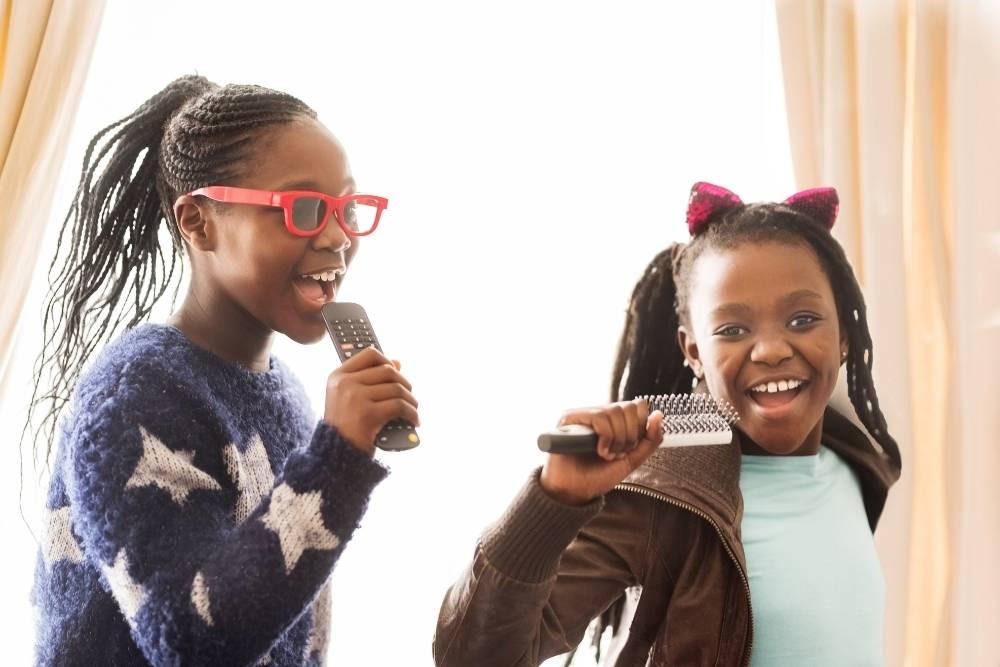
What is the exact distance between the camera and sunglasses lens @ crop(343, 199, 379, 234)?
1.08 metres

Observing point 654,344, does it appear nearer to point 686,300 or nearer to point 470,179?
point 686,300

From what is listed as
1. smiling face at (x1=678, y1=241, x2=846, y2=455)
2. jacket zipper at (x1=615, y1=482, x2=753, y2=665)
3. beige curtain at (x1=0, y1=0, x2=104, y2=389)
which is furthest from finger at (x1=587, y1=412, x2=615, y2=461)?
beige curtain at (x1=0, y1=0, x2=104, y2=389)

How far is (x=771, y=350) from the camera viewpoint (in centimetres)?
109

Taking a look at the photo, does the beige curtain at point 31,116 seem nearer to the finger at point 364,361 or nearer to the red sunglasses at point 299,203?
the red sunglasses at point 299,203

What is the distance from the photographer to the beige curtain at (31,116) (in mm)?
1681

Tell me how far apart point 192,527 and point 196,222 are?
0.32m

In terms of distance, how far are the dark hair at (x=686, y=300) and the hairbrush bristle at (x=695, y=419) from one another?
131 mm

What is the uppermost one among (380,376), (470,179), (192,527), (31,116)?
(31,116)

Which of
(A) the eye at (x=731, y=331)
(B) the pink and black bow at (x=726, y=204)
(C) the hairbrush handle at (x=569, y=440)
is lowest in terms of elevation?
(C) the hairbrush handle at (x=569, y=440)

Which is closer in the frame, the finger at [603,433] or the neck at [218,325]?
the finger at [603,433]

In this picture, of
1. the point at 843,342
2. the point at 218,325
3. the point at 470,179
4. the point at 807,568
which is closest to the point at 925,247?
the point at 843,342

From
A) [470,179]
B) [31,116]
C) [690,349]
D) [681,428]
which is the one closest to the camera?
Answer: [681,428]

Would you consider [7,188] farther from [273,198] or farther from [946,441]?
[946,441]

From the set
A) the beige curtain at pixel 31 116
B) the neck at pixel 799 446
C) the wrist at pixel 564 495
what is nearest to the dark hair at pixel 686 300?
the neck at pixel 799 446
